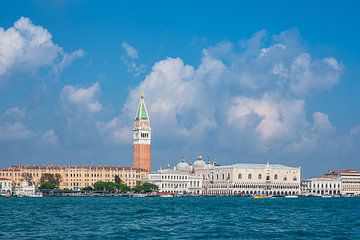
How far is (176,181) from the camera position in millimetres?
141250

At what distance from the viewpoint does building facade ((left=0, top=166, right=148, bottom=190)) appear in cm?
12800

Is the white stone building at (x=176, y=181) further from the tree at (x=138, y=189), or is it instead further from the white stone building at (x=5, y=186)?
the white stone building at (x=5, y=186)

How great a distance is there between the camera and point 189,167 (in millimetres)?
155375

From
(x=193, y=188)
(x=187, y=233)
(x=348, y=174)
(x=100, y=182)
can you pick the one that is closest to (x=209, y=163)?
(x=193, y=188)

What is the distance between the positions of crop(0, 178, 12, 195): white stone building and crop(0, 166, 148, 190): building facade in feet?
11.9

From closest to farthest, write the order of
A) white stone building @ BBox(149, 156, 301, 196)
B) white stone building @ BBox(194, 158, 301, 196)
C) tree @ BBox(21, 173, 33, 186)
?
tree @ BBox(21, 173, 33, 186)
white stone building @ BBox(149, 156, 301, 196)
white stone building @ BBox(194, 158, 301, 196)

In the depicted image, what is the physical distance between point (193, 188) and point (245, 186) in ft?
34.1

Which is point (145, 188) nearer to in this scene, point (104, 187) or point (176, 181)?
point (104, 187)

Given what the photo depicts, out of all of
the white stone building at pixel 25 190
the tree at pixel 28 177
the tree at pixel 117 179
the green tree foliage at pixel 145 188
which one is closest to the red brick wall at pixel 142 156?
the tree at pixel 117 179

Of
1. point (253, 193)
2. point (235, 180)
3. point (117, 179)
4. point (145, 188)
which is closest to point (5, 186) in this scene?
point (117, 179)

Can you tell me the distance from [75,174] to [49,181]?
26.0 ft

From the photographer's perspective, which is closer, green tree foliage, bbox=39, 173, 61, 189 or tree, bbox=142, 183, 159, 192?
green tree foliage, bbox=39, 173, 61, 189

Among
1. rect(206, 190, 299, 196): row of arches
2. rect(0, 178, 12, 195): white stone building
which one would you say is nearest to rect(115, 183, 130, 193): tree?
rect(0, 178, 12, 195): white stone building

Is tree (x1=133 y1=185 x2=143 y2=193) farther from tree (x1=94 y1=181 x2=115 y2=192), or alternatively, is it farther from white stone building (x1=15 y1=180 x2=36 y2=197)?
white stone building (x1=15 y1=180 x2=36 y2=197)
